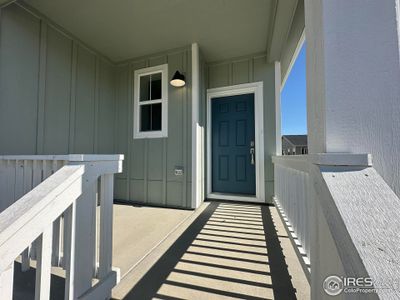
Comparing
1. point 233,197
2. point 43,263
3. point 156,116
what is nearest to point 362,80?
point 43,263

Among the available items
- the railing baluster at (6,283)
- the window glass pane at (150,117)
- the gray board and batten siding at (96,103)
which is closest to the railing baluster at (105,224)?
the railing baluster at (6,283)

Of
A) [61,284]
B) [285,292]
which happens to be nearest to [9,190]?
[61,284]

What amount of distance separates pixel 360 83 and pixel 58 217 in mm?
1387

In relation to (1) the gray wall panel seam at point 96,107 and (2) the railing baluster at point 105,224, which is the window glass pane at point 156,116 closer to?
(1) the gray wall panel seam at point 96,107

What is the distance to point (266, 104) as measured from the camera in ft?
11.2

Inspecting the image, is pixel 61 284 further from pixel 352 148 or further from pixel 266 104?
pixel 266 104

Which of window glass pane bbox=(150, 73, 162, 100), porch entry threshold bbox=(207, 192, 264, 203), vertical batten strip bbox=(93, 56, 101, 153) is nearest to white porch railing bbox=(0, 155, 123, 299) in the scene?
vertical batten strip bbox=(93, 56, 101, 153)

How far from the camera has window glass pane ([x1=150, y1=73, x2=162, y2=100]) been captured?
356 cm

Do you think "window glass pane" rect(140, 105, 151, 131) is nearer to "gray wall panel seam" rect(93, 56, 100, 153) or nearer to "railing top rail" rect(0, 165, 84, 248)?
"gray wall panel seam" rect(93, 56, 100, 153)

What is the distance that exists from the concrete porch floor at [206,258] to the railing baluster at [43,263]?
555mm

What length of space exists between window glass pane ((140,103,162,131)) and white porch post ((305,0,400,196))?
3.04 metres

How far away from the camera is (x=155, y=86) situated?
11.8 feet

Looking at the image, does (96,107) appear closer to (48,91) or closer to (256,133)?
(48,91)

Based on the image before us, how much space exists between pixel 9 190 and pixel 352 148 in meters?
2.35
